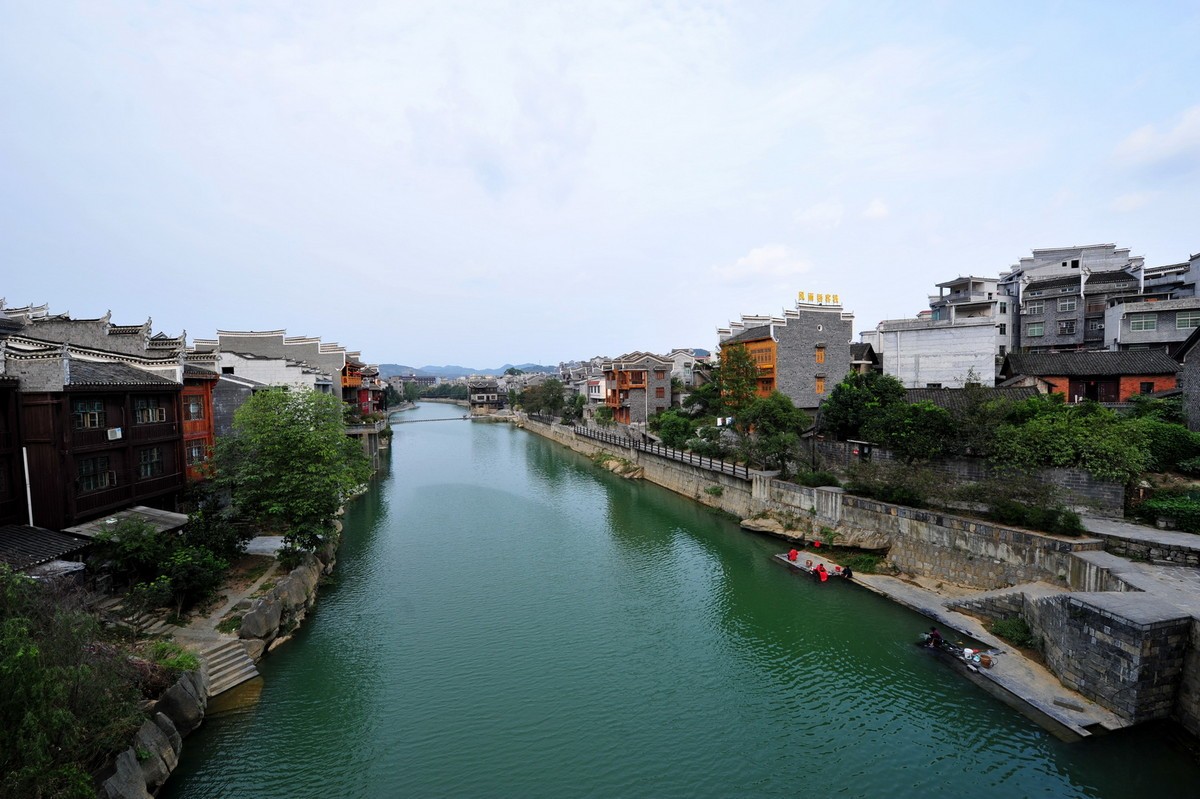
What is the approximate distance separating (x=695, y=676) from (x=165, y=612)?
1318cm

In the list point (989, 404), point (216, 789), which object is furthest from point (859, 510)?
point (216, 789)

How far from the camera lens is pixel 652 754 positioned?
11.4m

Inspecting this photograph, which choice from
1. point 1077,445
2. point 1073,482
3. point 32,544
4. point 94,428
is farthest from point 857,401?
point 32,544

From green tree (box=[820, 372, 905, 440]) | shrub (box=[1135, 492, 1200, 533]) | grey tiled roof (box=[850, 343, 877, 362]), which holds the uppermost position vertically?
grey tiled roof (box=[850, 343, 877, 362])

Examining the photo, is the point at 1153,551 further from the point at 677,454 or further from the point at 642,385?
the point at 642,385

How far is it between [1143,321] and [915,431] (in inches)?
749

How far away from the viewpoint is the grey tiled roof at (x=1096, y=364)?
2650 cm

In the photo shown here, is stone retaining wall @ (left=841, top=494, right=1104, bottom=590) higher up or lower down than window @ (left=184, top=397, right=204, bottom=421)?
lower down

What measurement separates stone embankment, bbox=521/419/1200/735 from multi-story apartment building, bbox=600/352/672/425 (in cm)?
2678

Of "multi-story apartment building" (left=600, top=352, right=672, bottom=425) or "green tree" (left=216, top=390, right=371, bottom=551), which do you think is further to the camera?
"multi-story apartment building" (left=600, top=352, right=672, bottom=425)

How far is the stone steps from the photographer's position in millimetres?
12594

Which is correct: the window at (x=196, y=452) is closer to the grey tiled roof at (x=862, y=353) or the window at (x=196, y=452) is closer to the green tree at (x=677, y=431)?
the green tree at (x=677, y=431)

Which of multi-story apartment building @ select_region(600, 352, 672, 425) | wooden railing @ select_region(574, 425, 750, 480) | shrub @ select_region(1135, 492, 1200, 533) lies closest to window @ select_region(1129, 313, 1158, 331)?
shrub @ select_region(1135, 492, 1200, 533)

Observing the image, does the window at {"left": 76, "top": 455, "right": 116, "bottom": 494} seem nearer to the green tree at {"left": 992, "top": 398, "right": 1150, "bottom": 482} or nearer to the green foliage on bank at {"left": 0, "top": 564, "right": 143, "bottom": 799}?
the green foliage on bank at {"left": 0, "top": 564, "right": 143, "bottom": 799}
